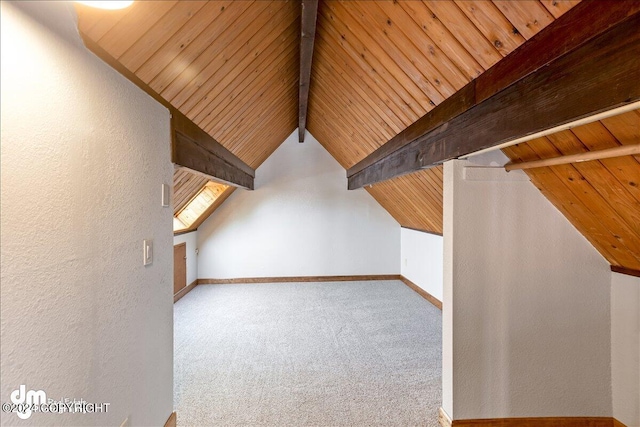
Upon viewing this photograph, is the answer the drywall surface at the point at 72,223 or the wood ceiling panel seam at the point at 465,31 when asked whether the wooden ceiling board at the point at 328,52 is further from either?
the drywall surface at the point at 72,223

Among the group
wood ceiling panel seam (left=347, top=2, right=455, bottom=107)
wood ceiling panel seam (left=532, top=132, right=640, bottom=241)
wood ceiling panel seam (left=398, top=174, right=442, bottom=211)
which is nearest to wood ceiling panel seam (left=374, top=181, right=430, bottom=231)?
wood ceiling panel seam (left=398, top=174, right=442, bottom=211)

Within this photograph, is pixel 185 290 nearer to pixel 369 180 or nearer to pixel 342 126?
pixel 369 180

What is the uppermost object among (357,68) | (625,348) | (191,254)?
(357,68)

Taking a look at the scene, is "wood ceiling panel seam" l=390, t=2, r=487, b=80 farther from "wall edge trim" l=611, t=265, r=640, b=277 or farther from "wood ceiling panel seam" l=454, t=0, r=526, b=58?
"wall edge trim" l=611, t=265, r=640, b=277

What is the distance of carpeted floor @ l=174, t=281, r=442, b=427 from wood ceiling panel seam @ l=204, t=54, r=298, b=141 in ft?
6.69

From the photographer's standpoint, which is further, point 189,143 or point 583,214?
point 189,143

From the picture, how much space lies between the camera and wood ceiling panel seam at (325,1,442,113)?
6.60 feet

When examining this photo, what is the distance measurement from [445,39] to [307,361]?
8.79ft

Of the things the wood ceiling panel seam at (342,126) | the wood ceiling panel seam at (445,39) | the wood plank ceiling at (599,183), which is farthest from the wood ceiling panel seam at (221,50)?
the wood ceiling panel seam at (342,126)

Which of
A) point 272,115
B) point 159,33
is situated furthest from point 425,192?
point 159,33

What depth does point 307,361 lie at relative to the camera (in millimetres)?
3105

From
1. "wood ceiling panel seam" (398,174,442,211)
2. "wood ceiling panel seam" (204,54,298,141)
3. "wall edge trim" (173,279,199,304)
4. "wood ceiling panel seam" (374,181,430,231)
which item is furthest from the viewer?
"wall edge trim" (173,279,199,304)

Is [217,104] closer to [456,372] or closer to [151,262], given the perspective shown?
[151,262]

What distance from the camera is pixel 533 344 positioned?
85.1 inches
